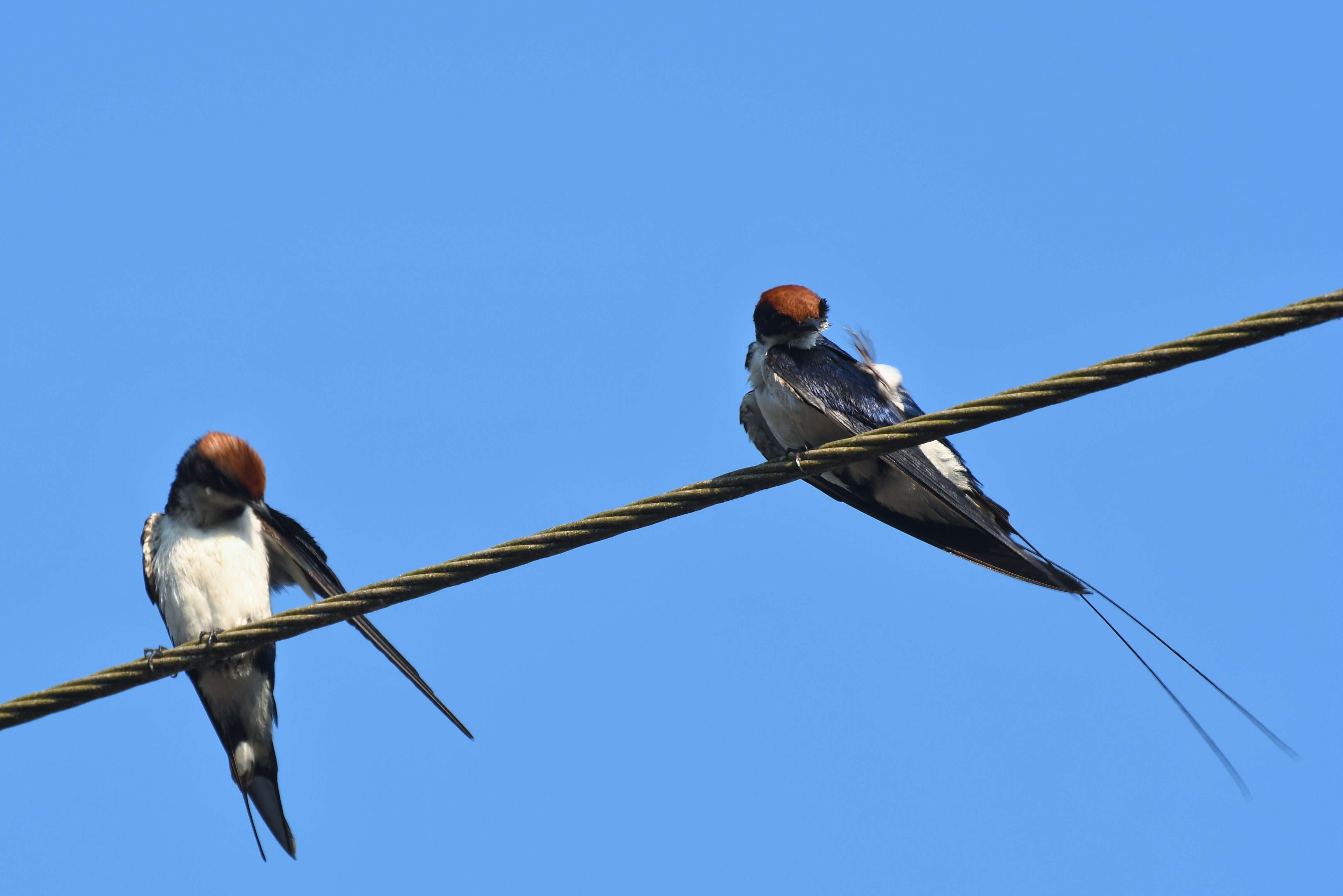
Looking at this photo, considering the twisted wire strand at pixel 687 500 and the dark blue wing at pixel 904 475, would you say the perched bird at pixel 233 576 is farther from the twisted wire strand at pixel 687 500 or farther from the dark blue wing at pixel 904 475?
the dark blue wing at pixel 904 475

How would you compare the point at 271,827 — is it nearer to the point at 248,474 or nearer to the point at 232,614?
the point at 232,614

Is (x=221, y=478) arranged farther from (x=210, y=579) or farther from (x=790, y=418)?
(x=790, y=418)

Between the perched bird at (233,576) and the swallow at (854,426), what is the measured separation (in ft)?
6.91

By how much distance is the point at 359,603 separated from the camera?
13.1 ft

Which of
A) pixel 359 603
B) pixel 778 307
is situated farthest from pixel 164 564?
pixel 778 307

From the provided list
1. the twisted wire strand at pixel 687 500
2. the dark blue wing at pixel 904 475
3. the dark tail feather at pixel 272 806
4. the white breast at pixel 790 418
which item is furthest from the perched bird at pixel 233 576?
the dark blue wing at pixel 904 475

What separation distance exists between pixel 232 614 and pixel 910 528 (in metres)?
3.00

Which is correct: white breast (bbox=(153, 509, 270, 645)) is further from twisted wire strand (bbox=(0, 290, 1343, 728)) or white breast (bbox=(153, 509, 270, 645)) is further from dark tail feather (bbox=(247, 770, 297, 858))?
twisted wire strand (bbox=(0, 290, 1343, 728))

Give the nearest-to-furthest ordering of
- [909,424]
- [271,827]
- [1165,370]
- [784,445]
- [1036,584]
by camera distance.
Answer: [1165,370]
[909,424]
[1036,584]
[784,445]
[271,827]

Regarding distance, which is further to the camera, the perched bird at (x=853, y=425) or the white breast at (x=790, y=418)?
the white breast at (x=790, y=418)

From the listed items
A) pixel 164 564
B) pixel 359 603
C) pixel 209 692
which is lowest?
pixel 359 603

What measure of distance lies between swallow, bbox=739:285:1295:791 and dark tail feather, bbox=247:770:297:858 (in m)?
2.73

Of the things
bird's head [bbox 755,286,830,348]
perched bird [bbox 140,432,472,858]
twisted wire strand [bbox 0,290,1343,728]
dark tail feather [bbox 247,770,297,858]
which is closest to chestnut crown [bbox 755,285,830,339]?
bird's head [bbox 755,286,830,348]

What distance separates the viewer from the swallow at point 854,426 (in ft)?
17.4
